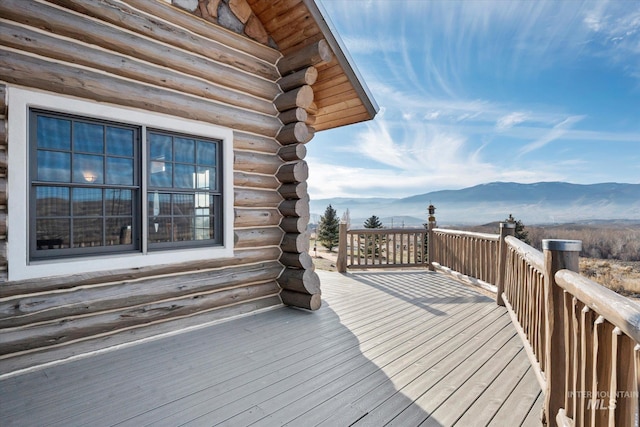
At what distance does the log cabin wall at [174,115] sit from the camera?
8.55 ft

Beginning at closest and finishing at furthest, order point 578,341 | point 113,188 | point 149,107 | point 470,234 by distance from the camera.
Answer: point 578,341 < point 113,188 < point 149,107 < point 470,234

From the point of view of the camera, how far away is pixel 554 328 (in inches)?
72.1

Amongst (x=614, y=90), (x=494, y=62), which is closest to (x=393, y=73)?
(x=494, y=62)

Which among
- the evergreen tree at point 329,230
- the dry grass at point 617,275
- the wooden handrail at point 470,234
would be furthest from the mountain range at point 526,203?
the wooden handrail at point 470,234

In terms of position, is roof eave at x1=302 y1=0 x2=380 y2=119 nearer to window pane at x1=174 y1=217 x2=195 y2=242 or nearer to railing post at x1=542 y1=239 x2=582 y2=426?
window pane at x1=174 y1=217 x2=195 y2=242

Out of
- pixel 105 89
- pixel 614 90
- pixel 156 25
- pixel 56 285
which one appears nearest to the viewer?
pixel 56 285

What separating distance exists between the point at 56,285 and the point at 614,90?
76.0 metres

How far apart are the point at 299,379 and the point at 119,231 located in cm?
236

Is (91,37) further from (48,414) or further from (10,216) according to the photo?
(48,414)

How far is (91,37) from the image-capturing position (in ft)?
9.48

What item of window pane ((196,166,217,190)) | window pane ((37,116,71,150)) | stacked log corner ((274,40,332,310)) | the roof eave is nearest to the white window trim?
window pane ((37,116,71,150))

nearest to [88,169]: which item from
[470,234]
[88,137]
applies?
[88,137]

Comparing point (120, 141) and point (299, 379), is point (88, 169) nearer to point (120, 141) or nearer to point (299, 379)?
point (120, 141)

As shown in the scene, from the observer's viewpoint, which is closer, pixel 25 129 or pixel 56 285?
pixel 25 129
